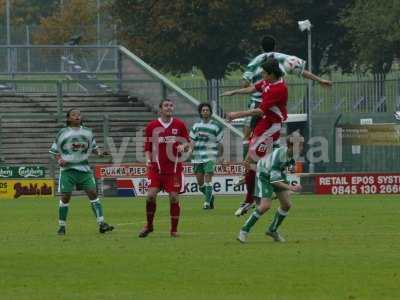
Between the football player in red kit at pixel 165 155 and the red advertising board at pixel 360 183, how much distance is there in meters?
17.7

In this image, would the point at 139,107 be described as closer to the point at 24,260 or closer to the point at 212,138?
the point at 212,138

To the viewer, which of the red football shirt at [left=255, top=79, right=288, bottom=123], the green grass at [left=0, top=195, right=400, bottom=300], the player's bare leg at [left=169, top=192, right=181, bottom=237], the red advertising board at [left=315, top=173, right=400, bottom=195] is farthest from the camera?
the red advertising board at [left=315, top=173, right=400, bottom=195]

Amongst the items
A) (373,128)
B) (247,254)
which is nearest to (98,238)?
(247,254)

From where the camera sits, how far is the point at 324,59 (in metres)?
72.1

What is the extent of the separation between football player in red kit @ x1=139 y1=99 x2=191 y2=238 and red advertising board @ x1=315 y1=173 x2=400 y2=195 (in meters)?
17.7

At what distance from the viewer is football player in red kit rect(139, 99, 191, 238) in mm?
21344

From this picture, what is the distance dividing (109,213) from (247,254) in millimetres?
12112

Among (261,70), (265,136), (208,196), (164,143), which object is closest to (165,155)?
(164,143)

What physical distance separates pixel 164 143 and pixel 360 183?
18.2 metres

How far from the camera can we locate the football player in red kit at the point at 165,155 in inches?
840

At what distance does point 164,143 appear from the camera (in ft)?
70.4

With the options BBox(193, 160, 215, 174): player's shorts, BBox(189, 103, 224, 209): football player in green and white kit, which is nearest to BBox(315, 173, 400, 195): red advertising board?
BBox(189, 103, 224, 209): football player in green and white kit

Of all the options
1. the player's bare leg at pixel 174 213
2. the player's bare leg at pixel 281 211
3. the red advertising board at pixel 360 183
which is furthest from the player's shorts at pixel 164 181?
the red advertising board at pixel 360 183

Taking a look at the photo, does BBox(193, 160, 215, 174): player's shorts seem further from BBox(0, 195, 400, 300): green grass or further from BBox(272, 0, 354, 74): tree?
BBox(272, 0, 354, 74): tree
